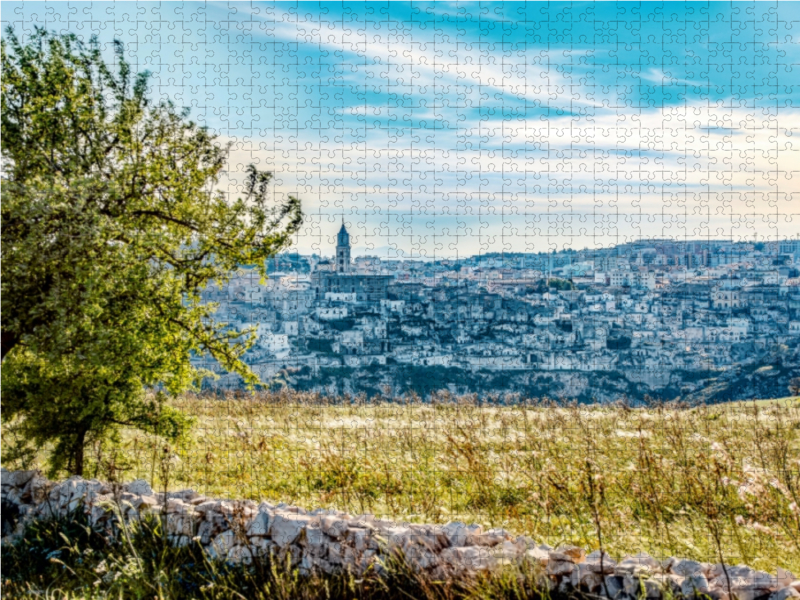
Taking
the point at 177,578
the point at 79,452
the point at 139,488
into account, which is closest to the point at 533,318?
the point at 79,452

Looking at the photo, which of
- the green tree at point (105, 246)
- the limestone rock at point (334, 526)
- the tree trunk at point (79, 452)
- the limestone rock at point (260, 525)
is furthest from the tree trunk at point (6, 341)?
the limestone rock at point (334, 526)

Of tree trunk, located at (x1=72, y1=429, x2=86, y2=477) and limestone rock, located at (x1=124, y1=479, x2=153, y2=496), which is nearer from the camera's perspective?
limestone rock, located at (x1=124, y1=479, x2=153, y2=496)

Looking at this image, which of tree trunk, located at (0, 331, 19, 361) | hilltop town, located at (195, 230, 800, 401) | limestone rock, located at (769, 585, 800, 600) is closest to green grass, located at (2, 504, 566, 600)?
limestone rock, located at (769, 585, 800, 600)

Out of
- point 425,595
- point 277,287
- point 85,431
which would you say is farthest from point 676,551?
point 277,287

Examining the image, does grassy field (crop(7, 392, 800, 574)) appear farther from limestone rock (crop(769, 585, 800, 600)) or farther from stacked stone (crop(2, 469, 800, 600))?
limestone rock (crop(769, 585, 800, 600))

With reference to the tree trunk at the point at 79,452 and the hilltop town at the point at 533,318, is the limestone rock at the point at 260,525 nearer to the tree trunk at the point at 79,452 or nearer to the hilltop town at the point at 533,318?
the hilltop town at the point at 533,318

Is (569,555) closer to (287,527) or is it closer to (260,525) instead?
(287,527)
